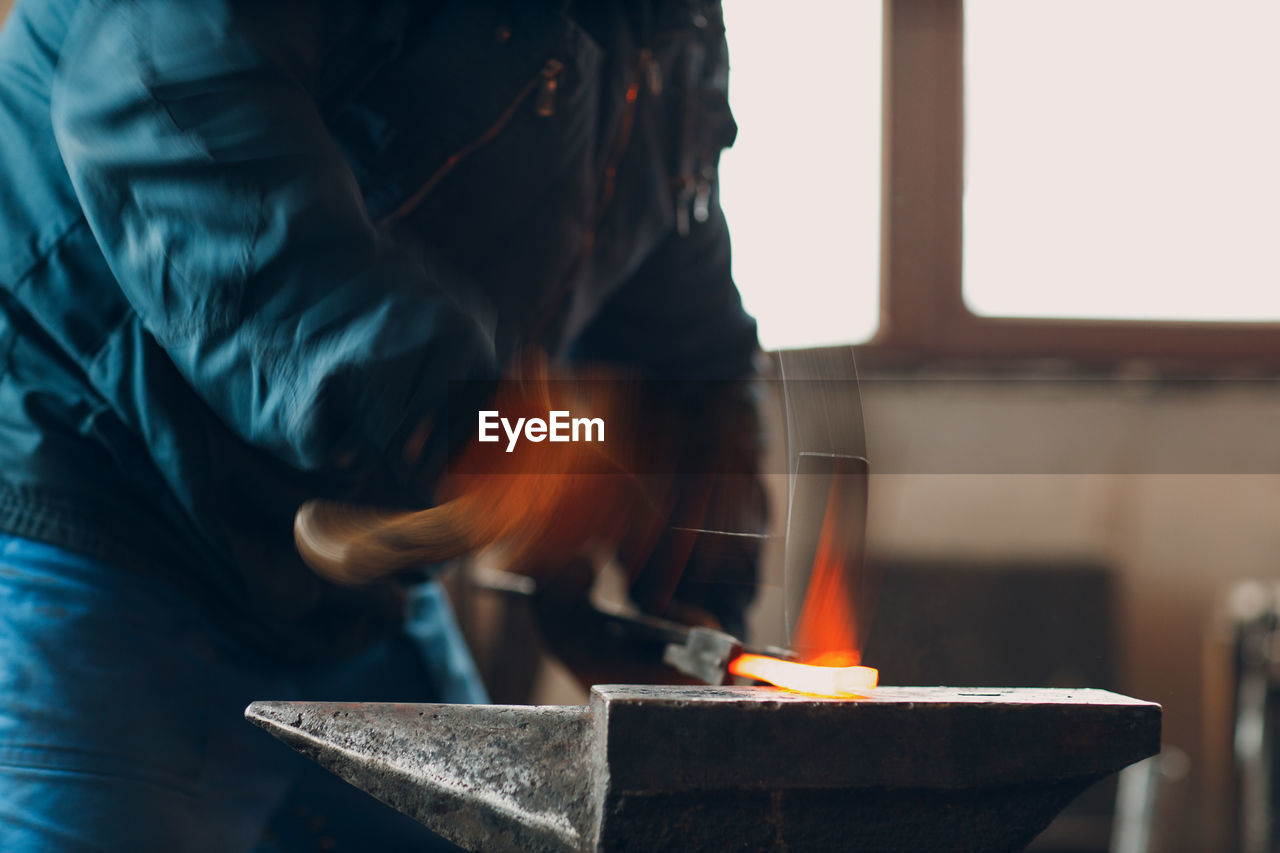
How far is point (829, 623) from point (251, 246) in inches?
17.0

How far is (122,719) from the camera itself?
71 centimetres

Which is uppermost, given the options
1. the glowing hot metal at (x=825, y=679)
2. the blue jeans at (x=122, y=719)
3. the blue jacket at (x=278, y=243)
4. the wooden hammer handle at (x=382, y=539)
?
the blue jacket at (x=278, y=243)

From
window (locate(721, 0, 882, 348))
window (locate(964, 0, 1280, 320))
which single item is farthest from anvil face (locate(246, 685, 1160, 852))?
window (locate(964, 0, 1280, 320))

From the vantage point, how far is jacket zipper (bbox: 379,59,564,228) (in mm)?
782

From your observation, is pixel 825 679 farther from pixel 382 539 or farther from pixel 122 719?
pixel 122 719

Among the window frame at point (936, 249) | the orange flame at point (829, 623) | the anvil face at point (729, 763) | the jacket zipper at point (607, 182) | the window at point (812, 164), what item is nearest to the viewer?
the anvil face at point (729, 763)

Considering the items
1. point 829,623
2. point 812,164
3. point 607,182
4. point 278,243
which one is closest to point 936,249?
point 812,164

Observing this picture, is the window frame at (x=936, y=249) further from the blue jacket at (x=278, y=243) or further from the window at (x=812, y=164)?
the blue jacket at (x=278, y=243)

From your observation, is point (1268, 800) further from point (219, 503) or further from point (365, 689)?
point (219, 503)

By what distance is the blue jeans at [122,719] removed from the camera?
67 cm

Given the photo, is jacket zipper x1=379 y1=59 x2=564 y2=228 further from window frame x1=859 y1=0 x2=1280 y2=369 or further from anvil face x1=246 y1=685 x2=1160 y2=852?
window frame x1=859 y1=0 x2=1280 y2=369

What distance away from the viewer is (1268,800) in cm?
185

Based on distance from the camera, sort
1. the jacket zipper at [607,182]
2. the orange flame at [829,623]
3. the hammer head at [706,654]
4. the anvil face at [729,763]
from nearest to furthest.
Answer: the anvil face at [729,763] < the orange flame at [829,623] < the hammer head at [706,654] < the jacket zipper at [607,182]

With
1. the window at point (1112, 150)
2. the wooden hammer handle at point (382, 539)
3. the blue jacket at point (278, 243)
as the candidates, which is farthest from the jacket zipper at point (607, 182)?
the window at point (1112, 150)
